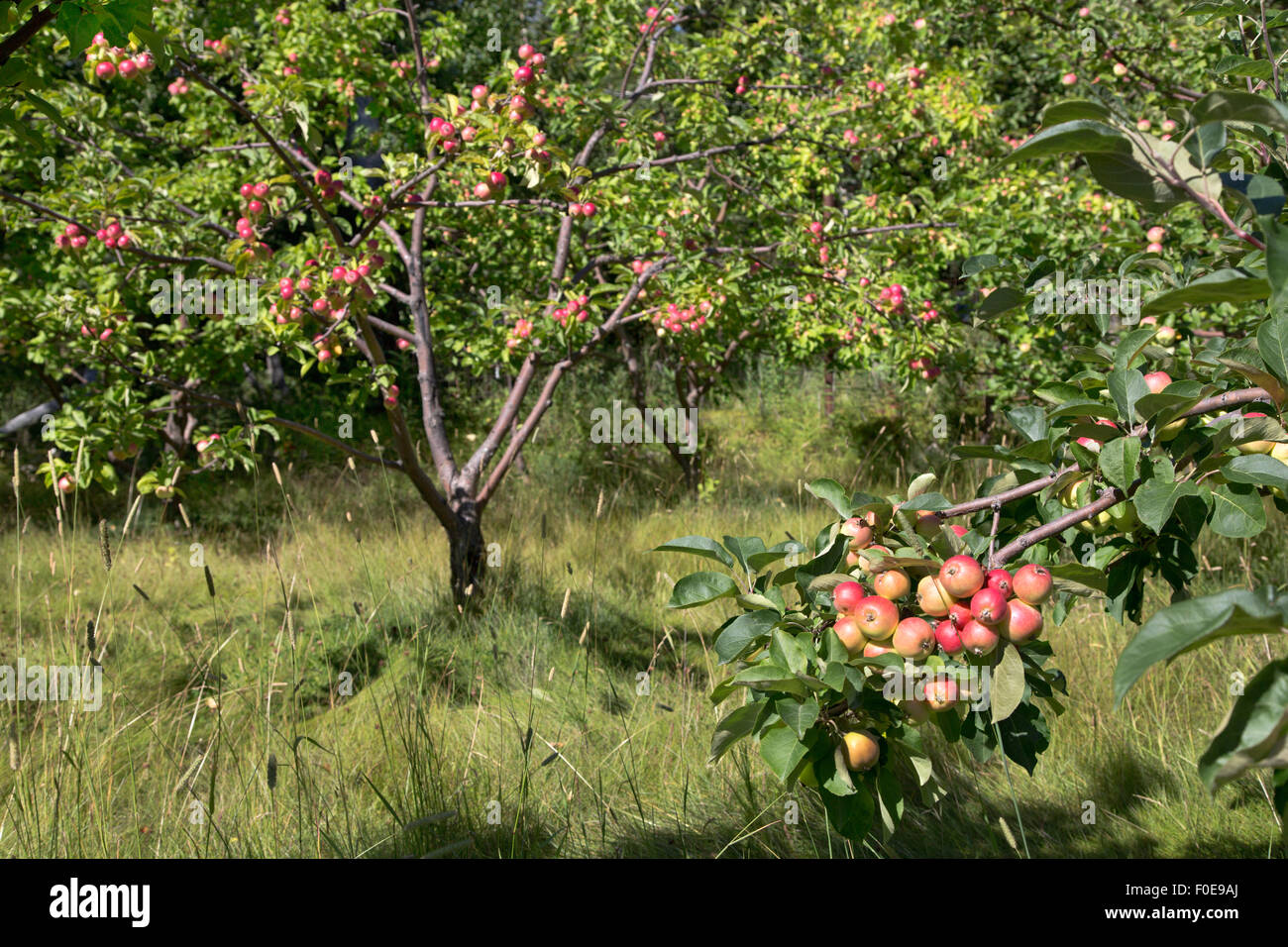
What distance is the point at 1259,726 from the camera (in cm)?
67

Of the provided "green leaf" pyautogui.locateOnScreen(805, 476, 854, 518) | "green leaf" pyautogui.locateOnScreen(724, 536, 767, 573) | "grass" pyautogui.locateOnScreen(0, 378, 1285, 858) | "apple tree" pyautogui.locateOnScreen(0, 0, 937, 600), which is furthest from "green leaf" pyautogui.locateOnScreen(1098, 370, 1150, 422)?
"apple tree" pyautogui.locateOnScreen(0, 0, 937, 600)

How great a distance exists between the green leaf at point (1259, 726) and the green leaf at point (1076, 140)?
0.44 metres

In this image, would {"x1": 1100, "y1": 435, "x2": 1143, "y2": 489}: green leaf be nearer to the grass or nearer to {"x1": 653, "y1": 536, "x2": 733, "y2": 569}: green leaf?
{"x1": 653, "y1": 536, "x2": 733, "y2": 569}: green leaf

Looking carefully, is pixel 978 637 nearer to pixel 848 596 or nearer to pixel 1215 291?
pixel 848 596

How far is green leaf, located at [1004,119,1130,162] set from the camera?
697 mm

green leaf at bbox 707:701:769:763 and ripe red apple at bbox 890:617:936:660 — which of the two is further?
green leaf at bbox 707:701:769:763

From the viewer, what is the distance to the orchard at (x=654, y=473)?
3.32ft

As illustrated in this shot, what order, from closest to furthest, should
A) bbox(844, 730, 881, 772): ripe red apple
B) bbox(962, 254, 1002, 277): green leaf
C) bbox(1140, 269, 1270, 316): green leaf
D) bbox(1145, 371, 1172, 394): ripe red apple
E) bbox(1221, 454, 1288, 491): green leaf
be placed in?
bbox(1140, 269, 1270, 316): green leaf → bbox(1221, 454, 1288, 491): green leaf → bbox(844, 730, 881, 772): ripe red apple → bbox(1145, 371, 1172, 394): ripe red apple → bbox(962, 254, 1002, 277): green leaf

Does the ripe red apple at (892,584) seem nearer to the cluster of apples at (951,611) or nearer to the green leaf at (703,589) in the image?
the cluster of apples at (951,611)

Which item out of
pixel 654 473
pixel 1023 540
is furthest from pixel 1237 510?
pixel 654 473

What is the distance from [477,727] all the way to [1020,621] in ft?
6.42

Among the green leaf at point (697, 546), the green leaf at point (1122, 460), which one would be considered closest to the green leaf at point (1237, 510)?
the green leaf at point (1122, 460)

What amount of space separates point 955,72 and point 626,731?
473 cm

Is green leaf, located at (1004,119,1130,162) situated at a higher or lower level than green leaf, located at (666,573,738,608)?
higher
